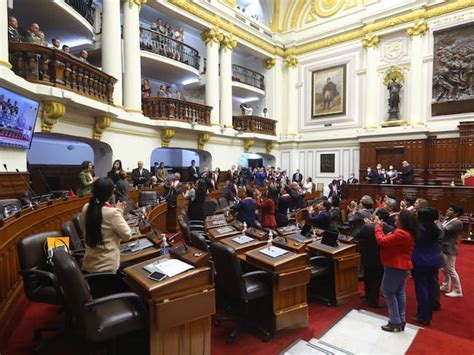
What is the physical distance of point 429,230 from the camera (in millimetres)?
3262

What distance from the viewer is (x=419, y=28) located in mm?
12141

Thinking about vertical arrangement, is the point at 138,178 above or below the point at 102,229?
above

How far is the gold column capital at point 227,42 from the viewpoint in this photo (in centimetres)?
1275

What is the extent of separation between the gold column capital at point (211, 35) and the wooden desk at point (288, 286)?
1116cm

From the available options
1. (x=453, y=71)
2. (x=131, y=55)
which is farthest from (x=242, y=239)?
(x=453, y=71)

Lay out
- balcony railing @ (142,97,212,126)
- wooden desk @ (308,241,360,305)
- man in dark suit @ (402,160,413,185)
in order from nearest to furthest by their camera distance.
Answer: wooden desk @ (308,241,360,305)
balcony railing @ (142,97,212,126)
man in dark suit @ (402,160,413,185)

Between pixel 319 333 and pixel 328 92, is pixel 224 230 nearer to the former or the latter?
pixel 319 333

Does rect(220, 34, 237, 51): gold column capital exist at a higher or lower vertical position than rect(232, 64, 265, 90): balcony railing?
higher

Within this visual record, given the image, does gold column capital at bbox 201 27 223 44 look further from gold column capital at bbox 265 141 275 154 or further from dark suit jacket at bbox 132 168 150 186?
dark suit jacket at bbox 132 168 150 186

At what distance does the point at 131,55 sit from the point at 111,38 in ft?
2.84

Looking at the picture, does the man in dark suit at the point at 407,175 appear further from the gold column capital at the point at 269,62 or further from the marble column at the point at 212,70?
Result: the gold column capital at the point at 269,62

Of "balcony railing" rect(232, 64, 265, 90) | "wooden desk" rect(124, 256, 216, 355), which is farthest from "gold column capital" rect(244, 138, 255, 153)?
"wooden desk" rect(124, 256, 216, 355)

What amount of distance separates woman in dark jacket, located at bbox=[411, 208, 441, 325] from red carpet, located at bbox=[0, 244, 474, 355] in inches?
→ 8.0

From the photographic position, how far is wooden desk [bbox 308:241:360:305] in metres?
3.62
